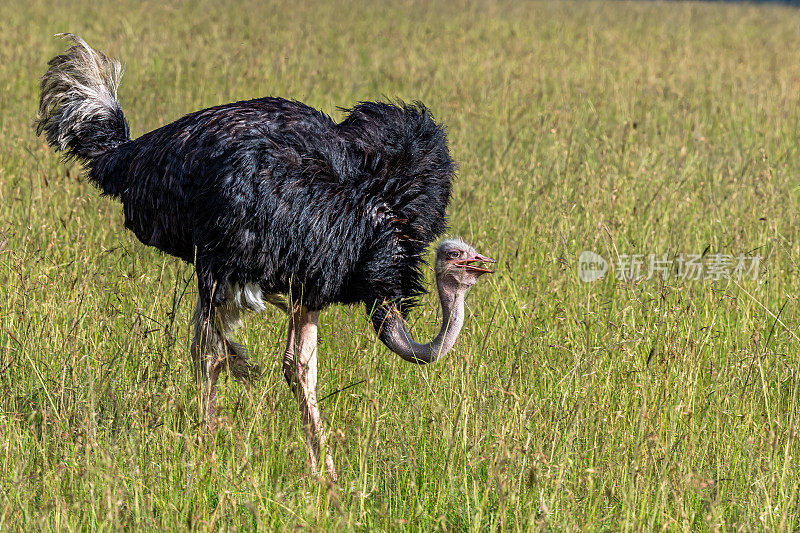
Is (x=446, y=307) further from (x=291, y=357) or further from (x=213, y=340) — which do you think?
(x=213, y=340)

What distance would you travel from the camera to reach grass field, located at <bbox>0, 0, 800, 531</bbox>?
2479 mm

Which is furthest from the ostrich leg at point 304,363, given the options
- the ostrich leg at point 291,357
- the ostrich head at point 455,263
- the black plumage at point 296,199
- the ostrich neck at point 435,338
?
the ostrich head at point 455,263

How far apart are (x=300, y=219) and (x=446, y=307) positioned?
0.57m

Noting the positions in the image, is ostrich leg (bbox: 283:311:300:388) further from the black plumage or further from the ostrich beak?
the ostrich beak

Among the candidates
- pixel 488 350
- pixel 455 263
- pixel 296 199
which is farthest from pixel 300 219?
pixel 488 350

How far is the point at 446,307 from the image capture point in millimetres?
3104

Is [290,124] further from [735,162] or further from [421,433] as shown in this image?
[735,162]

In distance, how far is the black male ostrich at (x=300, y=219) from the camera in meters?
2.95

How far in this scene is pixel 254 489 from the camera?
2523 millimetres

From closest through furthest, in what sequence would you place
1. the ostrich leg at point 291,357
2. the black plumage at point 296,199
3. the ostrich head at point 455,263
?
the black plumage at point 296,199, the ostrich head at point 455,263, the ostrich leg at point 291,357

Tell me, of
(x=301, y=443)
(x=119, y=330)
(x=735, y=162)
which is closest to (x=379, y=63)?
(x=735, y=162)

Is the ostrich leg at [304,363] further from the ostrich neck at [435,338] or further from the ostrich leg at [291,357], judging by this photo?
the ostrich neck at [435,338]

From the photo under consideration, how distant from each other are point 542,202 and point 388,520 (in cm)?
289

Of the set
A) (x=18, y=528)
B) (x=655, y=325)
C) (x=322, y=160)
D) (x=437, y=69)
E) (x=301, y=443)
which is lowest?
(x=18, y=528)
